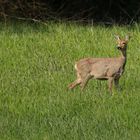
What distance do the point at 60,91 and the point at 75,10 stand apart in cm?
997

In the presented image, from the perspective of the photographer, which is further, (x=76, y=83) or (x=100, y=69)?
(x=76, y=83)

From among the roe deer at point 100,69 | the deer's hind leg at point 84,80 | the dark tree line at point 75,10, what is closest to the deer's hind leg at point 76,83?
the roe deer at point 100,69

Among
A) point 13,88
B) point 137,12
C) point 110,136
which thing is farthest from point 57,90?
point 137,12

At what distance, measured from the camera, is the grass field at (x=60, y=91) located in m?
9.46

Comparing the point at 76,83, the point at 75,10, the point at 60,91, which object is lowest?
the point at 60,91

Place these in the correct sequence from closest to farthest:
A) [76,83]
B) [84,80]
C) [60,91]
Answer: [60,91] → [84,80] → [76,83]

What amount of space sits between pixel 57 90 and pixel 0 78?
1.23m

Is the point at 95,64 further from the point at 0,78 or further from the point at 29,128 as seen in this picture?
the point at 29,128

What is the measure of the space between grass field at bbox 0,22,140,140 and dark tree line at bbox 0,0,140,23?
2.78 meters

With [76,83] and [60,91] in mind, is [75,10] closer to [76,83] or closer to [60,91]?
[76,83]

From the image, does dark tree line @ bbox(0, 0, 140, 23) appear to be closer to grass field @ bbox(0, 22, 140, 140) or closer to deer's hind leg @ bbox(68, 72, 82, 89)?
grass field @ bbox(0, 22, 140, 140)

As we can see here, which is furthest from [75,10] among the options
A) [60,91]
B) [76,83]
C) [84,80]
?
[60,91]

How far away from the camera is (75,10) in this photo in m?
21.2

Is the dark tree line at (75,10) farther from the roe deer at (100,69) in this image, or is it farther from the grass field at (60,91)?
the roe deer at (100,69)
